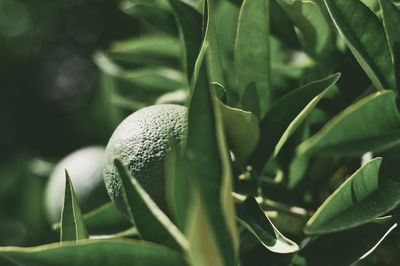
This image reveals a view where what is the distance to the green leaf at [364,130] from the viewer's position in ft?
1.95

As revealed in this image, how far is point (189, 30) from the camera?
2.66 ft

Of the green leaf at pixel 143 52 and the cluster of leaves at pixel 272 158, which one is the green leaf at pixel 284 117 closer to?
the cluster of leaves at pixel 272 158

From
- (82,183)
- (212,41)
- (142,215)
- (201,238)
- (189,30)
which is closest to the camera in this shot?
(201,238)

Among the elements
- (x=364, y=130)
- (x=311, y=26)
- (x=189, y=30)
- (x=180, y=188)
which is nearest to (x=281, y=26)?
(x=311, y=26)

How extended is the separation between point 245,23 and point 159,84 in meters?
0.51

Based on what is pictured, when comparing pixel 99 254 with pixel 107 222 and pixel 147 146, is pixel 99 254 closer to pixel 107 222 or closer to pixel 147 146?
pixel 147 146

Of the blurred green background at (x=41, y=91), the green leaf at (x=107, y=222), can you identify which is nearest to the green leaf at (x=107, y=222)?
the green leaf at (x=107, y=222)

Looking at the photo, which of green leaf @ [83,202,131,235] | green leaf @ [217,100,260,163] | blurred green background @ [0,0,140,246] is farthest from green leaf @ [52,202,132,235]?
blurred green background @ [0,0,140,246]

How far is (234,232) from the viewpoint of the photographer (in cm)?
49

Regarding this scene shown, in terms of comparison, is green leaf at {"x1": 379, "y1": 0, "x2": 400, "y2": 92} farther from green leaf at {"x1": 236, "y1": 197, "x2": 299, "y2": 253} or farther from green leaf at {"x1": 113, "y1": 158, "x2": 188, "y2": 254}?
green leaf at {"x1": 113, "y1": 158, "x2": 188, "y2": 254}

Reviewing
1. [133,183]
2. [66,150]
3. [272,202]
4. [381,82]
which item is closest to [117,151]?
[133,183]

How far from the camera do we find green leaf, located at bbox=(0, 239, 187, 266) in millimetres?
508

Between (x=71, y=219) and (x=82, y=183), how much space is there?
412 mm

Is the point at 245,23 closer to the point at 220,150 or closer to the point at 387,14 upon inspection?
the point at 387,14
